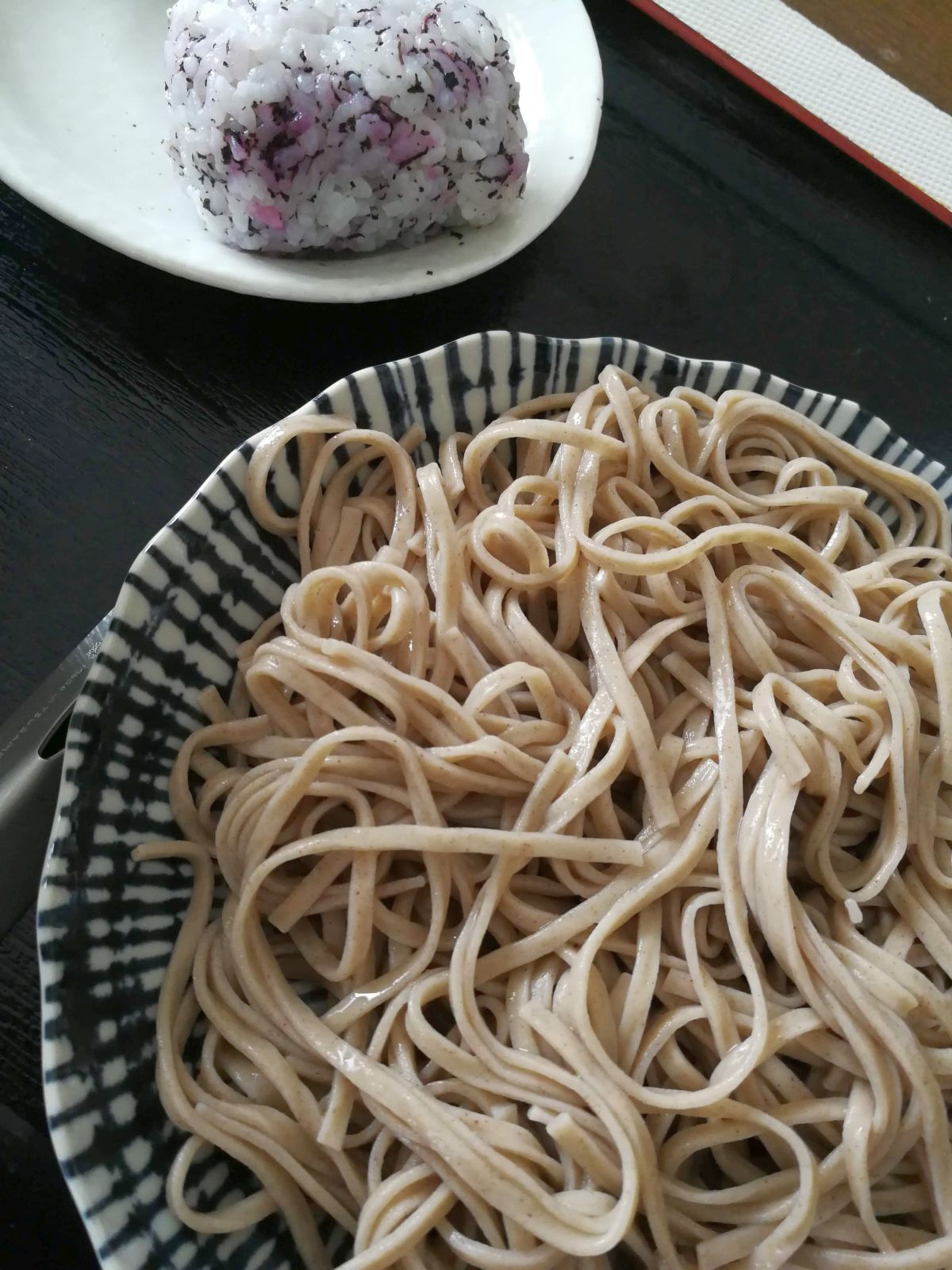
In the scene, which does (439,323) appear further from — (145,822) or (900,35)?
(900,35)

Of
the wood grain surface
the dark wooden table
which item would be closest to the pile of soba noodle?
the dark wooden table

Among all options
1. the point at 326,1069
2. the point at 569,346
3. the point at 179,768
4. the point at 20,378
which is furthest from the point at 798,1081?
the point at 20,378

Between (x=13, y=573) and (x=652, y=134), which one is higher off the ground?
(x=652, y=134)

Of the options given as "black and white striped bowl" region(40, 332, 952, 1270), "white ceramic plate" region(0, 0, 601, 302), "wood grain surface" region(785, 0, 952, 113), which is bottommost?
"black and white striped bowl" region(40, 332, 952, 1270)

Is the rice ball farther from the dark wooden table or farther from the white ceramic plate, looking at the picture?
the dark wooden table

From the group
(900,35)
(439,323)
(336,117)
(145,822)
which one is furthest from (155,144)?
(900,35)

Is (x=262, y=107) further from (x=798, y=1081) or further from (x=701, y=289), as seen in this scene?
(x=798, y=1081)

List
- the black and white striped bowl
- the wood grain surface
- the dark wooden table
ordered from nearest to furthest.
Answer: the black and white striped bowl → the dark wooden table → the wood grain surface
